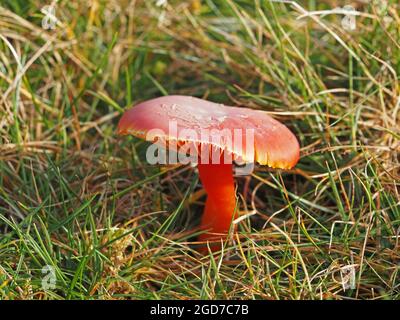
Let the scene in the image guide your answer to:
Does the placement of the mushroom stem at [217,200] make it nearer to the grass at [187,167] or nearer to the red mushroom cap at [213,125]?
the grass at [187,167]

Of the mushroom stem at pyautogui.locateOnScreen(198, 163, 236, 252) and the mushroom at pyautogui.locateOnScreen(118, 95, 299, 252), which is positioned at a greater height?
the mushroom at pyautogui.locateOnScreen(118, 95, 299, 252)

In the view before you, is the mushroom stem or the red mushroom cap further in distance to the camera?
the mushroom stem

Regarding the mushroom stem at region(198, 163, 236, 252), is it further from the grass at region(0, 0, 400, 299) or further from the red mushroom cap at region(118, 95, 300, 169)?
the red mushroom cap at region(118, 95, 300, 169)

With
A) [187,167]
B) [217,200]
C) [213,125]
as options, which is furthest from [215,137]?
[187,167]

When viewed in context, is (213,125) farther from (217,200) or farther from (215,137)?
(217,200)

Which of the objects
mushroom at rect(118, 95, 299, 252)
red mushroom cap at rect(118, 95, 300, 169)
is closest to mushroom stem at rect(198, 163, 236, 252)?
mushroom at rect(118, 95, 299, 252)

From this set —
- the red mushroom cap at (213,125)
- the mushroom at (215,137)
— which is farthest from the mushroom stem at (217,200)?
the red mushroom cap at (213,125)

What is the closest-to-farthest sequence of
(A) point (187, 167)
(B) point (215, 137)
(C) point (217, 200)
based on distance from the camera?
(B) point (215, 137), (C) point (217, 200), (A) point (187, 167)

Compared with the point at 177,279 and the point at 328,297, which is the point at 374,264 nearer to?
the point at 328,297
